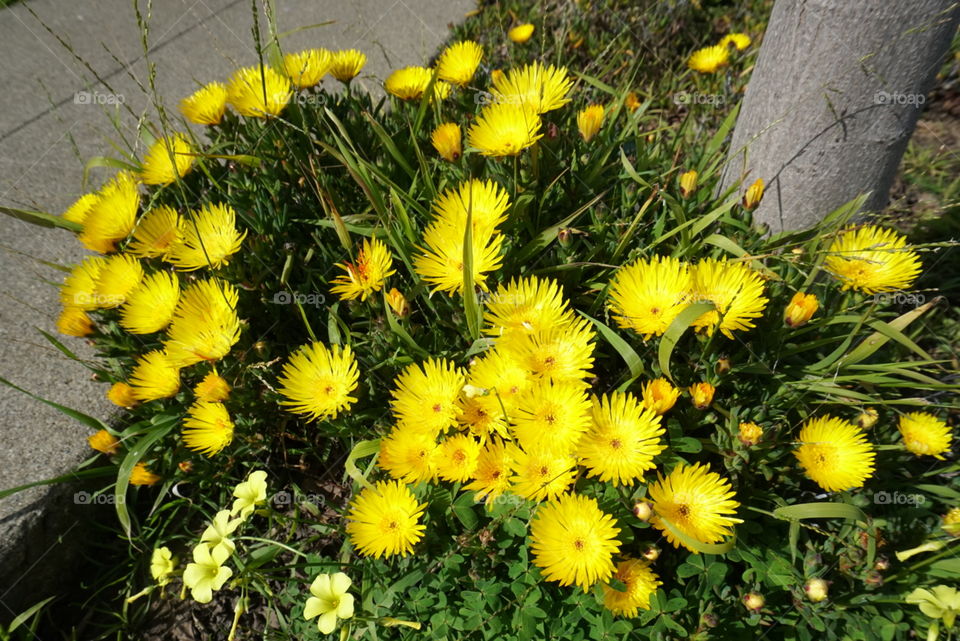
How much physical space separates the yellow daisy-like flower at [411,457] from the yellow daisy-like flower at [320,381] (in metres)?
0.21

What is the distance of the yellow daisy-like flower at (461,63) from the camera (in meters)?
2.06

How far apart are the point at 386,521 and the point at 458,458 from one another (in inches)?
9.5

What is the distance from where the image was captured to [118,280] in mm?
1817

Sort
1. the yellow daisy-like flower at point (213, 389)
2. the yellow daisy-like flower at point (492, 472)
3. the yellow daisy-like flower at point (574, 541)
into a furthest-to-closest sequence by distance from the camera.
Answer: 1. the yellow daisy-like flower at point (213, 389)
2. the yellow daisy-like flower at point (492, 472)
3. the yellow daisy-like flower at point (574, 541)

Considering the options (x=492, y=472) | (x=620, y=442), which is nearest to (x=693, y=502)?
(x=620, y=442)

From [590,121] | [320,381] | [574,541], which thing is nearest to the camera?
[574,541]

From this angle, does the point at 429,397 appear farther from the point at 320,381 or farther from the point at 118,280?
the point at 118,280

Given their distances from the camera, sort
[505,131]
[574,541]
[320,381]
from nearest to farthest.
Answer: [574,541] → [320,381] → [505,131]

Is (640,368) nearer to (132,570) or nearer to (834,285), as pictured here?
(834,285)

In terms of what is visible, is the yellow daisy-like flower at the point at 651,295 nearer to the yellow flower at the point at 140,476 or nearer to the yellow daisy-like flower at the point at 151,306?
A: the yellow daisy-like flower at the point at 151,306

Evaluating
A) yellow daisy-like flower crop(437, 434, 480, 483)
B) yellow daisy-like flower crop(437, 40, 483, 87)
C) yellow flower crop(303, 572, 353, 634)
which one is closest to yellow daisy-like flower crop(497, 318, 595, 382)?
yellow daisy-like flower crop(437, 434, 480, 483)

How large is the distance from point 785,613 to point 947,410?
88 centimetres

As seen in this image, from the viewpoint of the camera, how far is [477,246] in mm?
1579

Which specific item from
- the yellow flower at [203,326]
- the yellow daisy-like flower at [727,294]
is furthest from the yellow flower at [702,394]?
the yellow flower at [203,326]
